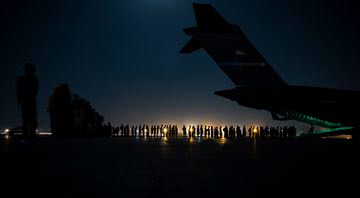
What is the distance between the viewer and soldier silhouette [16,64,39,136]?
1237 centimetres

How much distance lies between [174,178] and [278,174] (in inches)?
58.5

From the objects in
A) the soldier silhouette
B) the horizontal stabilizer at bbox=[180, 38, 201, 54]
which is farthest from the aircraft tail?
the soldier silhouette

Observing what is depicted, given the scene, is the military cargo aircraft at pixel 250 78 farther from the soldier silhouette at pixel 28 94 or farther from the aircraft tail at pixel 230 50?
the soldier silhouette at pixel 28 94

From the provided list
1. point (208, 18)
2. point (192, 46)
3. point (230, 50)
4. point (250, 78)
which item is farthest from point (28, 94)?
point (250, 78)

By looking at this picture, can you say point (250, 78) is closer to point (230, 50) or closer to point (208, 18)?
point (230, 50)

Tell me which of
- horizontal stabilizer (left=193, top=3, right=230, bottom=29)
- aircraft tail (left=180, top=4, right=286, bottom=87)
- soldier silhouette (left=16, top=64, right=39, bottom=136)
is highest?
horizontal stabilizer (left=193, top=3, right=230, bottom=29)

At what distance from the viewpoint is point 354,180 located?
12.9 feet

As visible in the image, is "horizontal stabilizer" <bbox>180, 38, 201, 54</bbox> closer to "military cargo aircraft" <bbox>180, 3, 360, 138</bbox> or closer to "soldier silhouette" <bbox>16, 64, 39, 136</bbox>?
"military cargo aircraft" <bbox>180, 3, 360, 138</bbox>

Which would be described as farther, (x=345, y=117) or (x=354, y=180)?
(x=345, y=117)

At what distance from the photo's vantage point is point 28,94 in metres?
12.4

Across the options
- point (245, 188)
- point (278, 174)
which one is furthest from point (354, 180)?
point (245, 188)

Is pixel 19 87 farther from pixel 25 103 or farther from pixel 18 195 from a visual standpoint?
pixel 18 195

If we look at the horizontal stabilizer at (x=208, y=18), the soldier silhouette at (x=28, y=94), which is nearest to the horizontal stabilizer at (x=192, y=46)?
the horizontal stabilizer at (x=208, y=18)

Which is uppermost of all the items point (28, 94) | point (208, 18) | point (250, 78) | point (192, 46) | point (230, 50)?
point (208, 18)
